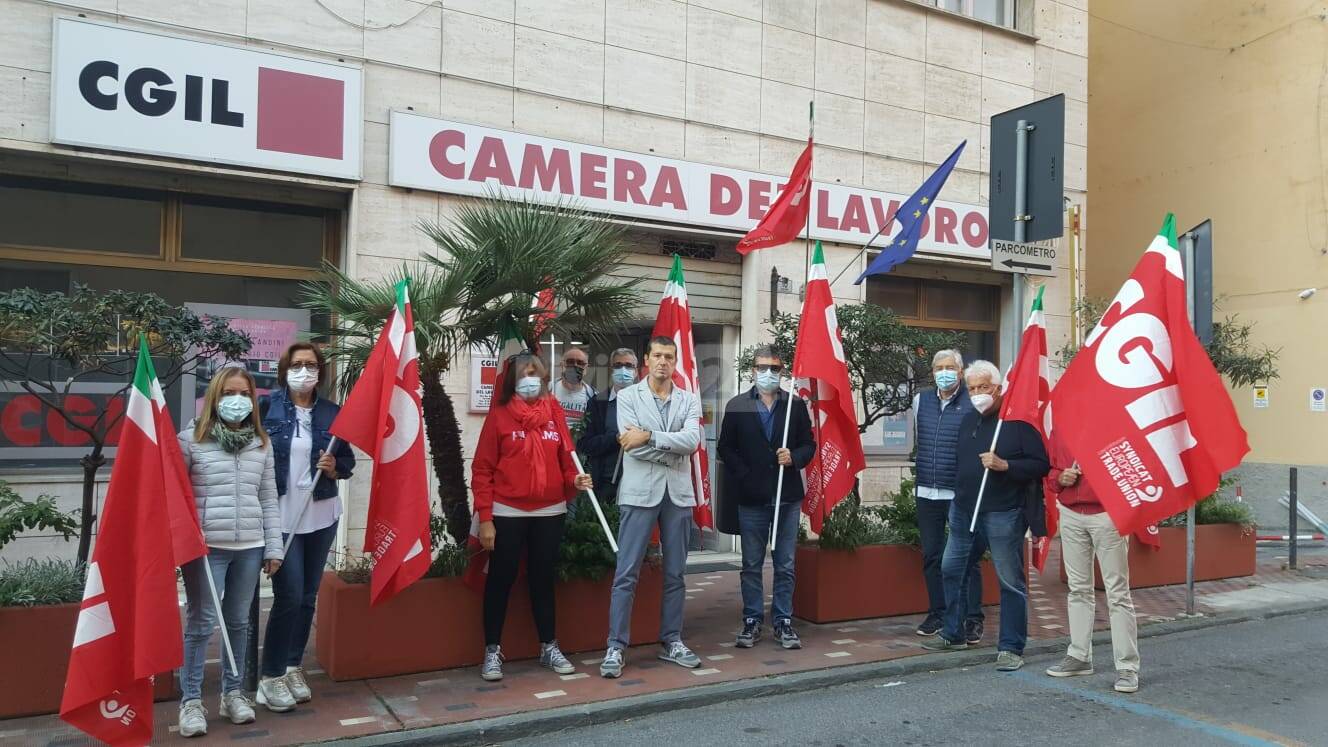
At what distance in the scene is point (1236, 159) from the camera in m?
15.5

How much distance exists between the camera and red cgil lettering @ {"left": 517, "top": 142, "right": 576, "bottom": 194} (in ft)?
31.7

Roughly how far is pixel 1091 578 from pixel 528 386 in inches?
144

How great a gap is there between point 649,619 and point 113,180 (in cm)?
581

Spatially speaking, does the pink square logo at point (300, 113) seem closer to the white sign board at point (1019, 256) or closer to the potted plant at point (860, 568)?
the potted plant at point (860, 568)

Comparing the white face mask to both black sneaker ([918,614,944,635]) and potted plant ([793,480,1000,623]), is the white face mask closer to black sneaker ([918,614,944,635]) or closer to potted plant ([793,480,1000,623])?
potted plant ([793,480,1000,623])

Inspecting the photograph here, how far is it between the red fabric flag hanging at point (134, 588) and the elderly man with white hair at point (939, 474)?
4.58m

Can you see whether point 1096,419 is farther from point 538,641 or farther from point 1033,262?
point 538,641

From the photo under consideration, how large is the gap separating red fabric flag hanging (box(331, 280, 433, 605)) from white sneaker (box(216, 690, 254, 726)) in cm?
83

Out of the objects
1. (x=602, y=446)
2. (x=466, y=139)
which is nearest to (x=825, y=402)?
(x=602, y=446)

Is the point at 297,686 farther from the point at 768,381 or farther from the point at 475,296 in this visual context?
the point at 768,381

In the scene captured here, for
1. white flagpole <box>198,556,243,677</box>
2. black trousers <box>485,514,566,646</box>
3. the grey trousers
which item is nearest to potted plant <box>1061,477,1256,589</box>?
the grey trousers

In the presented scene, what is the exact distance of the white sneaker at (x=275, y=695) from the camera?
510 centimetres

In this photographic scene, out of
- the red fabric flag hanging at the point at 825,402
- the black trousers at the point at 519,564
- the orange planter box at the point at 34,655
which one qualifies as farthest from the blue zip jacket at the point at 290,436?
the red fabric flag hanging at the point at 825,402

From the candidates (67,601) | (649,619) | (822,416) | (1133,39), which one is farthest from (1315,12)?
(67,601)
